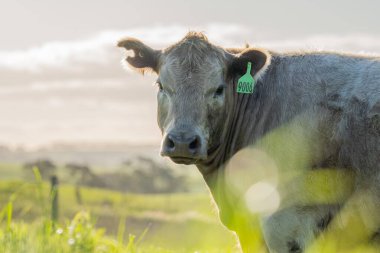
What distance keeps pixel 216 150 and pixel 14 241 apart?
2713 mm

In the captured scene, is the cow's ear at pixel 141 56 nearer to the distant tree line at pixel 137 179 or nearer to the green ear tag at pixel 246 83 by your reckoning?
the green ear tag at pixel 246 83

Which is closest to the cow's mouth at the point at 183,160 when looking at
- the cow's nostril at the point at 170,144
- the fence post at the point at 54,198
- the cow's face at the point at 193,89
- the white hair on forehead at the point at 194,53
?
the cow's face at the point at 193,89

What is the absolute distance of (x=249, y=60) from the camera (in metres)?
8.23

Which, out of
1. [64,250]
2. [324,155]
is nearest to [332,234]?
[324,155]

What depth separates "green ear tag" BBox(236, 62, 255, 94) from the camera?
319 inches

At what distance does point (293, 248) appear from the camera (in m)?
7.64

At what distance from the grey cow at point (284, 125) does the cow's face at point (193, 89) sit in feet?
0.04

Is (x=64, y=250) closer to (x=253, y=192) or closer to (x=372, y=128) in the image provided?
(x=253, y=192)

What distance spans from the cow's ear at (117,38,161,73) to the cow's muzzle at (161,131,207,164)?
1655 millimetres

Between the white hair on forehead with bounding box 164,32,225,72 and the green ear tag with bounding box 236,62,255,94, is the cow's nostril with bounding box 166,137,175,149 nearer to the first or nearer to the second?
the white hair on forehead with bounding box 164,32,225,72

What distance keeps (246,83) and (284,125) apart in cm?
72

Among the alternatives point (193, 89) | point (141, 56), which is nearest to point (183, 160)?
point (193, 89)

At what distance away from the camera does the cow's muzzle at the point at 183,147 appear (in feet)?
23.2

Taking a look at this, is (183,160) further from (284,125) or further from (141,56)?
(141,56)
